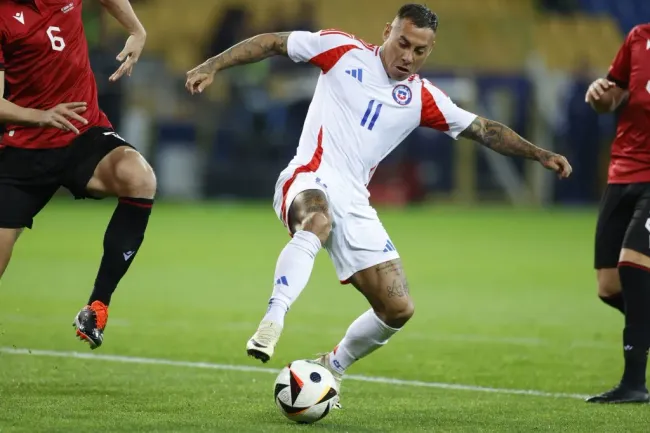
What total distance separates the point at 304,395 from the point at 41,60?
2344mm

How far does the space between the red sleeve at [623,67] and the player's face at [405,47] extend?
145 cm

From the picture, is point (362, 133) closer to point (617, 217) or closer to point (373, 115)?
point (373, 115)

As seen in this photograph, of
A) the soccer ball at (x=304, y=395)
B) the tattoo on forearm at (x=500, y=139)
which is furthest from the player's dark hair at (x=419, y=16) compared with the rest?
the soccer ball at (x=304, y=395)

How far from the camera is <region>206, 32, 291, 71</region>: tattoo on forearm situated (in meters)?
6.25

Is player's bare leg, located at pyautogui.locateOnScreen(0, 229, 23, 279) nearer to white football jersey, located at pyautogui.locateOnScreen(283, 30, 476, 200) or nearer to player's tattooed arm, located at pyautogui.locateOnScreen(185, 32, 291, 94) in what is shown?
player's tattooed arm, located at pyautogui.locateOnScreen(185, 32, 291, 94)

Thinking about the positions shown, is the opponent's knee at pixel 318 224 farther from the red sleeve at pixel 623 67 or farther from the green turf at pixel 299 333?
the red sleeve at pixel 623 67

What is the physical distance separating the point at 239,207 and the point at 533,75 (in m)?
6.80

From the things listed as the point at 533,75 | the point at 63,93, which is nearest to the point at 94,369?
the point at 63,93

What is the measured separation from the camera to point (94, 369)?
7.68 metres

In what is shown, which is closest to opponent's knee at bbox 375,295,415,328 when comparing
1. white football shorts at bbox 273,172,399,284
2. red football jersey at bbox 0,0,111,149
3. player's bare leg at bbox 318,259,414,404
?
player's bare leg at bbox 318,259,414,404

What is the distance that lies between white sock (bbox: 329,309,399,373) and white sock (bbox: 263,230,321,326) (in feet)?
2.93

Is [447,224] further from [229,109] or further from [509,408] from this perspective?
[509,408]

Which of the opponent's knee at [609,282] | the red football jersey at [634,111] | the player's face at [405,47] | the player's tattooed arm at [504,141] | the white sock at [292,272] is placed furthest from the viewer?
the opponent's knee at [609,282]

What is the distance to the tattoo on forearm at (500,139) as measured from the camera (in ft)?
21.6
